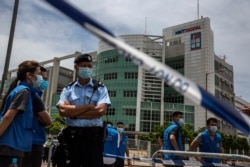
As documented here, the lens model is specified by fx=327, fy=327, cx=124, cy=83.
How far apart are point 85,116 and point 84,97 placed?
335mm

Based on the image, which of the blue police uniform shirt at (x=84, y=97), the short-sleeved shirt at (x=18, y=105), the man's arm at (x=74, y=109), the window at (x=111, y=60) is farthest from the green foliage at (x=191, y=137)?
the short-sleeved shirt at (x=18, y=105)

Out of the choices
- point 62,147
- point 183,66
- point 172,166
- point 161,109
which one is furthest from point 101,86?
point 183,66

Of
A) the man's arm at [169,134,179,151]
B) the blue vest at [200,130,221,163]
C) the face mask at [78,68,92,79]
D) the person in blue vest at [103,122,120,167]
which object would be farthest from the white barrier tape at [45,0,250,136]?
the person in blue vest at [103,122,120,167]

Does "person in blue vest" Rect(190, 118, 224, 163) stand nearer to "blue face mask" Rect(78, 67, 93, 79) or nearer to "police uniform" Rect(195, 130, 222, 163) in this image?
"police uniform" Rect(195, 130, 222, 163)

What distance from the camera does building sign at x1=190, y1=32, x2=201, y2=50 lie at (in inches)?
2884

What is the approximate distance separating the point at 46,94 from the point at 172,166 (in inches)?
3735

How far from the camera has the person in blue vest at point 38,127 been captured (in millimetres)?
A: 4156

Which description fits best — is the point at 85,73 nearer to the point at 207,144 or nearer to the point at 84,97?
the point at 84,97

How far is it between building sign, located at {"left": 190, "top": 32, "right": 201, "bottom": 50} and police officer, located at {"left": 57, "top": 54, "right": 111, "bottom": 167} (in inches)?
2809

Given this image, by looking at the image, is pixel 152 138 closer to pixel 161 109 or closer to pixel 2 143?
pixel 161 109

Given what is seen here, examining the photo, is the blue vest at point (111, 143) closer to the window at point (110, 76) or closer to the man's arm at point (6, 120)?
the man's arm at point (6, 120)

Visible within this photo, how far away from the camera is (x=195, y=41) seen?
A: 74.4 m

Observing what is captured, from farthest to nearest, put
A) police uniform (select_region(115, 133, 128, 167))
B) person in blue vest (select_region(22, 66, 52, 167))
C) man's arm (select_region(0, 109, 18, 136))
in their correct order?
police uniform (select_region(115, 133, 128, 167)) → person in blue vest (select_region(22, 66, 52, 167)) → man's arm (select_region(0, 109, 18, 136))

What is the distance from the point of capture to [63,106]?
3639 mm
